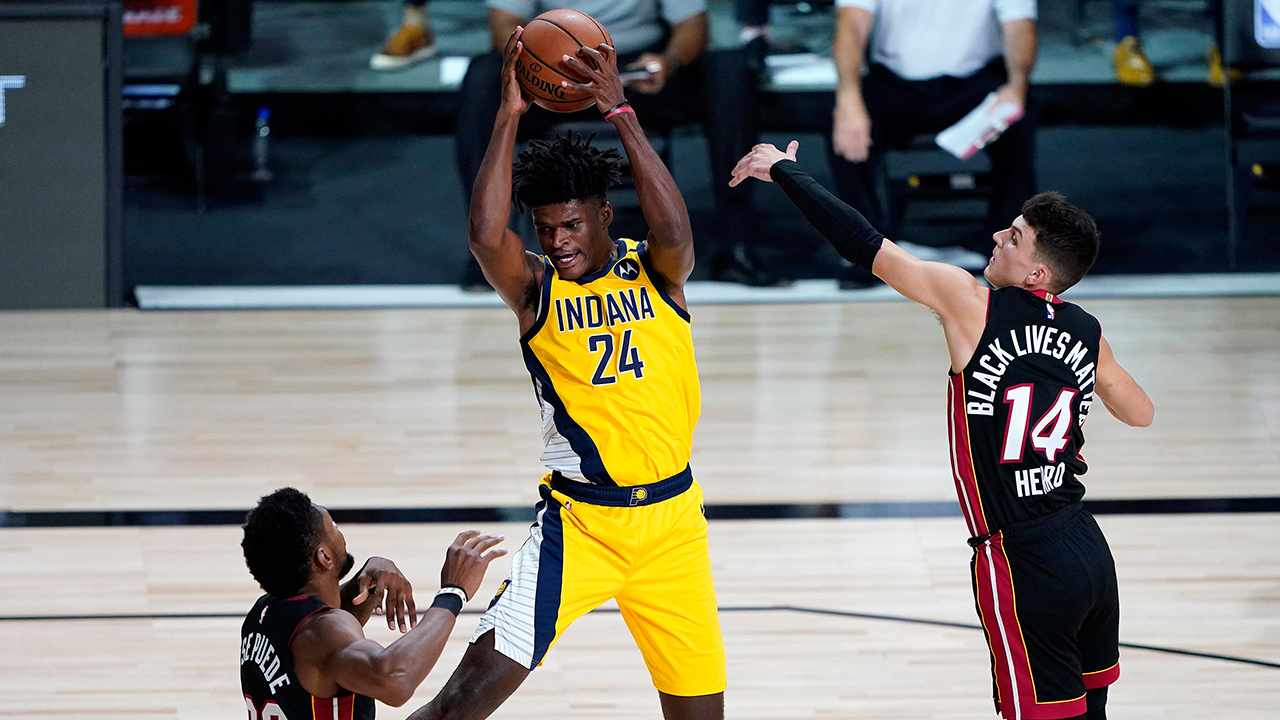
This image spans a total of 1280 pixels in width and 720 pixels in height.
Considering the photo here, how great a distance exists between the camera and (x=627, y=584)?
3121 mm

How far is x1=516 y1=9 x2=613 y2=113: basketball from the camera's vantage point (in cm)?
329

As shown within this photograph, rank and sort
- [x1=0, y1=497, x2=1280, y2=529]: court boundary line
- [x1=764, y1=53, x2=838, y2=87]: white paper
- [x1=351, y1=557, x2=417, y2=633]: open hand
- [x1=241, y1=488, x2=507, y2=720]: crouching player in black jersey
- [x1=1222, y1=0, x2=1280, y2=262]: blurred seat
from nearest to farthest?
[x1=241, y1=488, x2=507, y2=720]: crouching player in black jersey → [x1=351, y1=557, x2=417, y2=633]: open hand → [x1=0, y1=497, x2=1280, y2=529]: court boundary line → [x1=1222, y1=0, x2=1280, y2=262]: blurred seat → [x1=764, y1=53, x2=838, y2=87]: white paper

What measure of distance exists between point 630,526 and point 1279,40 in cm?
674

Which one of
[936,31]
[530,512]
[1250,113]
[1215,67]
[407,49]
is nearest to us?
[530,512]

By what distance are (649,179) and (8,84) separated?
5733 millimetres

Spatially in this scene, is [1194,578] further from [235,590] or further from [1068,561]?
[235,590]

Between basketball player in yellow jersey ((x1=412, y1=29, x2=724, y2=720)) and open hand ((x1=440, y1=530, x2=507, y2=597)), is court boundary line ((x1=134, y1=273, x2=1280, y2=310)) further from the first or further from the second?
open hand ((x1=440, y1=530, x2=507, y2=597))

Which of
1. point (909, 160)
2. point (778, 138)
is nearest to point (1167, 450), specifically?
point (909, 160)

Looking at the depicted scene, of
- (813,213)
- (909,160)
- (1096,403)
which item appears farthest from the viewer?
(909,160)

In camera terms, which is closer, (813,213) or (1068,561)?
(1068,561)

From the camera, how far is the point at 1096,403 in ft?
21.6

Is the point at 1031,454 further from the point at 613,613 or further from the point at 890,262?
the point at 613,613

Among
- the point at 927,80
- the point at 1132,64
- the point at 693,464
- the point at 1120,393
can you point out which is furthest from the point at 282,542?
the point at 1132,64

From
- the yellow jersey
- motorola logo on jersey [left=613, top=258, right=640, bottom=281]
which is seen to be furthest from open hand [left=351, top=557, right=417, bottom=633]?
motorola logo on jersey [left=613, top=258, right=640, bottom=281]
